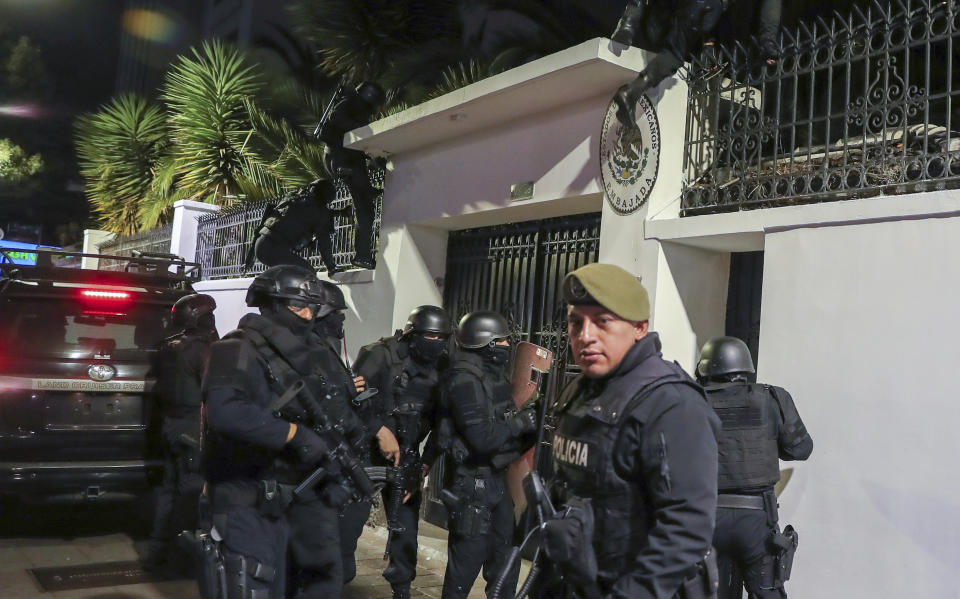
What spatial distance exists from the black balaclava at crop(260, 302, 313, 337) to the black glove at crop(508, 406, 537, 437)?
1269mm

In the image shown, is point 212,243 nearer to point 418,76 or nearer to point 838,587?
point 418,76

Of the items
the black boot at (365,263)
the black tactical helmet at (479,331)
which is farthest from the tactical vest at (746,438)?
the black boot at (365,263)

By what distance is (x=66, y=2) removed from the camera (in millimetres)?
36562

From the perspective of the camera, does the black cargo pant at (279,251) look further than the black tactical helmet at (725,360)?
Yes

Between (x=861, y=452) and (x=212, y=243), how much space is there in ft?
37.9

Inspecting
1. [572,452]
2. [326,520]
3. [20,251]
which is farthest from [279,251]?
[572,452]

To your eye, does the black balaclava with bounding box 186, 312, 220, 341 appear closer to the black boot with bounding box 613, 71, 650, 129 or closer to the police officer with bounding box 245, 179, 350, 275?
the black boot with bounding box 613, 71, 650, 129

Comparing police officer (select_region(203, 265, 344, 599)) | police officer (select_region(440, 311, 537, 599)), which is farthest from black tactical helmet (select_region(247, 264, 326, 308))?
police officer (select_region(440, 311, 537, 599))

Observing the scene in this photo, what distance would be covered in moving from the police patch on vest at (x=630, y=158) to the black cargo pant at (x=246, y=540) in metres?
3.53

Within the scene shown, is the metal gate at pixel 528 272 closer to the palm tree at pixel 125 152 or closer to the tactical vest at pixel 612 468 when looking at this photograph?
the tactical vest at pixel 612 468

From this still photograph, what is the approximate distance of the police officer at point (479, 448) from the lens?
15.0ft

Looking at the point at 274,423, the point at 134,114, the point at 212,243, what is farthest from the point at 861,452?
the point at 134,114

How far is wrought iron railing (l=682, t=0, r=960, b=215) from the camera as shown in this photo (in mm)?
4668

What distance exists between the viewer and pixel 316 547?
13.2 ft
